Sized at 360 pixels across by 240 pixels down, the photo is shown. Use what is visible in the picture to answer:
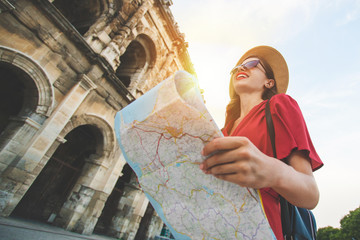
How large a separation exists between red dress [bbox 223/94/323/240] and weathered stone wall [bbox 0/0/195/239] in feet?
18.5

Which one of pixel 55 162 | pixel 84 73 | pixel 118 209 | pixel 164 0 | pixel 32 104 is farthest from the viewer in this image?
pixel 164 0

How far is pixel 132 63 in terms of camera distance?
9.64 m

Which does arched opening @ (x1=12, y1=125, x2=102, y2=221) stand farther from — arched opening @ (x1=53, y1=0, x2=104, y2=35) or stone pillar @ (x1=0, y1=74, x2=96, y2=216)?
arched opening @ (x1=53, y1=0, x2=104, y2=35)

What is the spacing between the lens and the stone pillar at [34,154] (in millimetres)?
4133

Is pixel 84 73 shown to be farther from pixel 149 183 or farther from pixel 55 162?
pixel 149 183

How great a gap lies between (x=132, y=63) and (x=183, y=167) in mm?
9929

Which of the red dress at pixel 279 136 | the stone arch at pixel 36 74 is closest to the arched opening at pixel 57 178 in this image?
the stone arch at pixel 36 74

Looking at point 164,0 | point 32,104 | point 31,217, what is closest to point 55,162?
point 31,217

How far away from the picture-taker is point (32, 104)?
4.76 m

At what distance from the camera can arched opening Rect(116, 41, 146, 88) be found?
9309mm

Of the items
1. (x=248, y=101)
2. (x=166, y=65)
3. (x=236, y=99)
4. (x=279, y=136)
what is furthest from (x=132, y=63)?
(x=279, y=136)

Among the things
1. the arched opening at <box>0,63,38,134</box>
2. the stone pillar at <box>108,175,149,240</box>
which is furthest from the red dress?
the stone pillar at <box>108,175,149,240</box>

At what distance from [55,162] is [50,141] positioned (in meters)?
2.85

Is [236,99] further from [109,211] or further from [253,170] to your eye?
[109,211]
